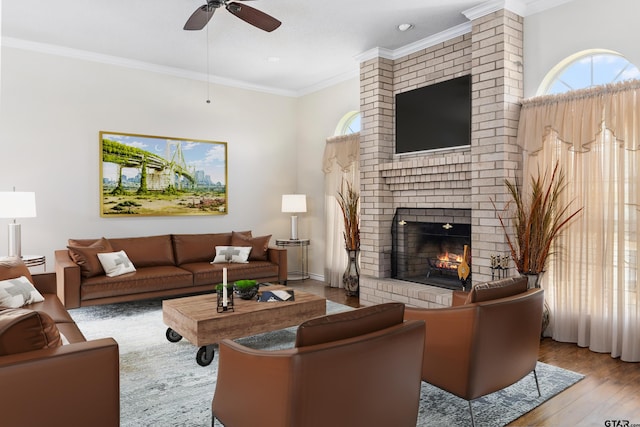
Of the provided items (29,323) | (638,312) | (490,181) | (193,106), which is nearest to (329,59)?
(193,106)

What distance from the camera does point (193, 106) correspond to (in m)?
5.99

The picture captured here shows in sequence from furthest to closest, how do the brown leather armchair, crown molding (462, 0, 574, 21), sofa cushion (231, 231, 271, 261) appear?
sofa cushion (231, 231, 271, 261) → crown molding (462, 0, 574, 21) → the brown leather armchair

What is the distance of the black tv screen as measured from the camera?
4426 millimetres

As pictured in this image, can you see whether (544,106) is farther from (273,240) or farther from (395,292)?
(273,240)

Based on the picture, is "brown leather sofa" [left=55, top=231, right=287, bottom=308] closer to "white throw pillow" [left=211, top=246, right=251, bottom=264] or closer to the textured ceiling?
"white throw pillow" [left=211, top=246, right=251, bottom=264]

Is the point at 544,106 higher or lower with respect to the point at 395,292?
higher

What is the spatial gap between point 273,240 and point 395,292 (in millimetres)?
2619

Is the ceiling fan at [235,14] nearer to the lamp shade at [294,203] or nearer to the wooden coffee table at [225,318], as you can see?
the wooden coffee table at [225,318]

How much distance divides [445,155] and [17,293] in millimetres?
4108

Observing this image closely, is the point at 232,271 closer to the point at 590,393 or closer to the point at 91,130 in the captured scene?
the point at 91,130

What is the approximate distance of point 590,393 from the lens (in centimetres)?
270

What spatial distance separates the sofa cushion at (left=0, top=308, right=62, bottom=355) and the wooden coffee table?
4.36 feet

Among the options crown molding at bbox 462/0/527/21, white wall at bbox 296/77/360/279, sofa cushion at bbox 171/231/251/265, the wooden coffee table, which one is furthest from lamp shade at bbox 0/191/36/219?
crown molding at bbox 462/0/527/21

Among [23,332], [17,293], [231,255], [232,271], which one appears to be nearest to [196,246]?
[231,255]
